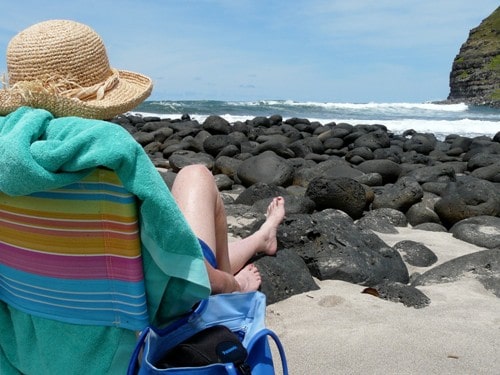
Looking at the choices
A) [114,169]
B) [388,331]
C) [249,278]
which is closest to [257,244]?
[249,278]

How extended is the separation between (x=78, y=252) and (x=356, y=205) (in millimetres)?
4277

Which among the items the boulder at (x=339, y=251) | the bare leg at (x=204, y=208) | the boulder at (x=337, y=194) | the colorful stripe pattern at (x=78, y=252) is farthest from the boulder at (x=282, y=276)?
the boulder at (x=337, y=194)

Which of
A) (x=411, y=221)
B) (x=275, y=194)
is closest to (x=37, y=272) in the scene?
(x=275, y=194)

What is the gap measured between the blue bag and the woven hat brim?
58cm

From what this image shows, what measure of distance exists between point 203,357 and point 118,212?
377mm

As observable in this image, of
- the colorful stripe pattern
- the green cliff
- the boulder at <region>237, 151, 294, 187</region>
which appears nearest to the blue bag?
the colorful stripe pattern

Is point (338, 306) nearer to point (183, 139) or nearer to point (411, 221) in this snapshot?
point (411, 221)

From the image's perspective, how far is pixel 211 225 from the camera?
7.16 ft

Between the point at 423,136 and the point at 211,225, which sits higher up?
the point at 211,225

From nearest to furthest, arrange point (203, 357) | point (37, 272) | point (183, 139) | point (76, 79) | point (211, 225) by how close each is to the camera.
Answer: point (203, 357) → point (37, 272) → point (76, 79) → point (211, 225) → point (183, 139)

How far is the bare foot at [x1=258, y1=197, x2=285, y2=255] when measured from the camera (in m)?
3.43

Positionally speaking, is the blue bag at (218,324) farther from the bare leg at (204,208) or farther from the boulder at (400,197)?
the boulder at (400,197)

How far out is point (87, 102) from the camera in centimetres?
160

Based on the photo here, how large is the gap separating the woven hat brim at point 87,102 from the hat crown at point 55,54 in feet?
0.29
